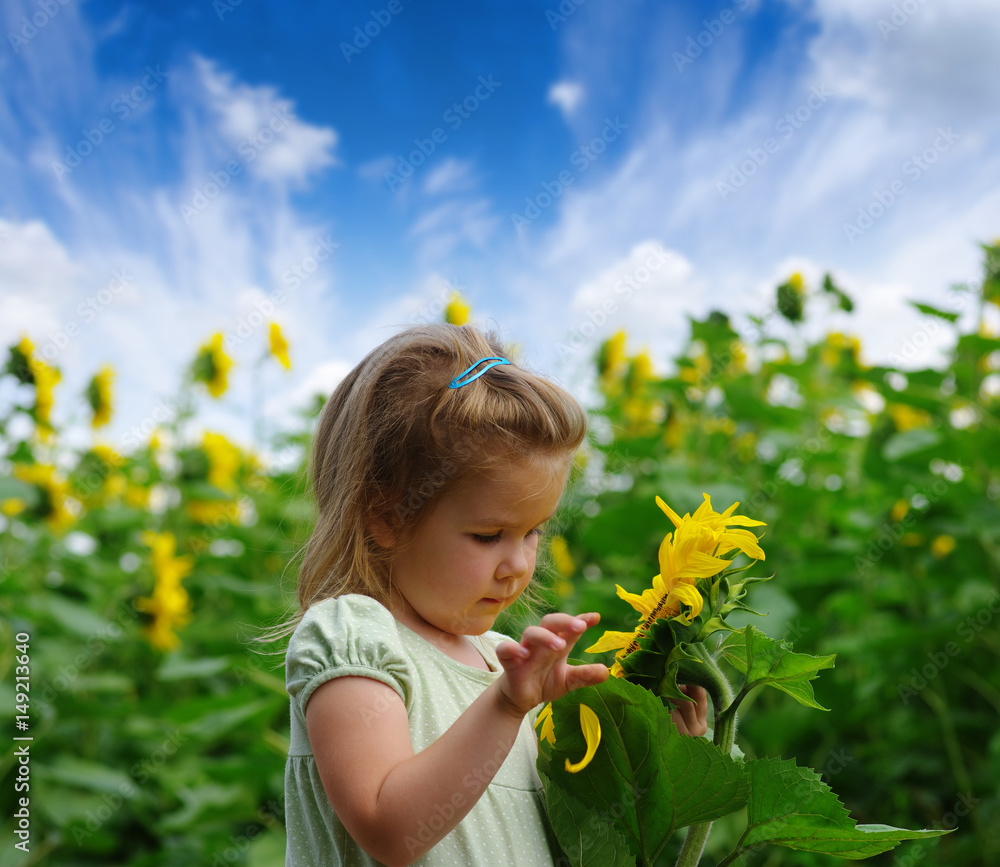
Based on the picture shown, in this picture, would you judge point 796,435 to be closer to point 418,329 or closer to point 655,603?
point 418,329

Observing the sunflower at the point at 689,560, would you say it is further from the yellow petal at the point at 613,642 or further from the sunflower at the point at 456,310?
the sunflower at the point at 456,310

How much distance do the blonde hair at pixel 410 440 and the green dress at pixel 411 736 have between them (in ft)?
0.26

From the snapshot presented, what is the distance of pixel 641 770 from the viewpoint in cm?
64

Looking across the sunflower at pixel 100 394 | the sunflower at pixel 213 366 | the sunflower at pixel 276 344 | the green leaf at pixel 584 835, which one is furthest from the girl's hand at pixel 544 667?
the sunflower at pixel 100 394

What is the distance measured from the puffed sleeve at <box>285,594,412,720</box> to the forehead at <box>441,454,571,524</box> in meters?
0.12

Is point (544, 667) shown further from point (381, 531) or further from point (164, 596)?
point (164, 596)

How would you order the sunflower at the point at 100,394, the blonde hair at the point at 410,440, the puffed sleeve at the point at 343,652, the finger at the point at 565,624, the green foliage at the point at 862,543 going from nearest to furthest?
1. the finger at the point at 565,624
2. the puffed sleeve at the point at 343,652
3. the blonde hair at the point at 410,440
4. the green foliage at the point at 862,543
5. the sunflower at the point at 100,394

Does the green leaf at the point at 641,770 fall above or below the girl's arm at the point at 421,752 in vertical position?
below

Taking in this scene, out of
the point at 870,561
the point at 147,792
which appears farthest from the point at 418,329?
the point at 147,792

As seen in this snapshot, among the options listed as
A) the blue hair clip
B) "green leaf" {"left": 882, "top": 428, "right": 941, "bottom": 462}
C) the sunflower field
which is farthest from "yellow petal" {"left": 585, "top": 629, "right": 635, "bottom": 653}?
"green leaf" {"left": 882, "top": 428, "right": 941, "bottom": 462}

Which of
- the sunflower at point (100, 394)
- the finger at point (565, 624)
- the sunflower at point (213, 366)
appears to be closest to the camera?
the finger at point (565, 624)

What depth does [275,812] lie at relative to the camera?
2205mm

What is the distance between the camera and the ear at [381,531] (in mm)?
859

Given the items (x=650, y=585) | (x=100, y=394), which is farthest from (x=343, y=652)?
(x=100, y=394)
